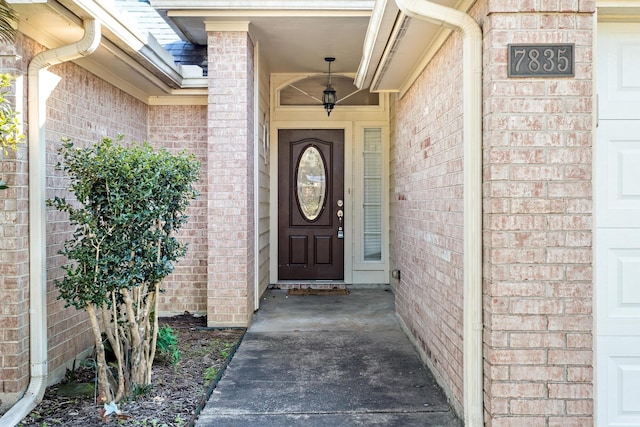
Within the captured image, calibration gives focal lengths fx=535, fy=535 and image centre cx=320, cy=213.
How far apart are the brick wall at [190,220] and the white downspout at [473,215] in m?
3.84

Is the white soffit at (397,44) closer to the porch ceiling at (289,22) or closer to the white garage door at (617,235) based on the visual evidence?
the porch ceiling at (289,22)

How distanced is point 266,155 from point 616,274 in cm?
517

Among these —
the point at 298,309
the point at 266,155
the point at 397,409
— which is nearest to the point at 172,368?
the point at 397,409

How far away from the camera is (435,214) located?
151 inches

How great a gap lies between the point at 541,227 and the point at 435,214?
1335 mm

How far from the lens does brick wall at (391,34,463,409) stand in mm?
3215

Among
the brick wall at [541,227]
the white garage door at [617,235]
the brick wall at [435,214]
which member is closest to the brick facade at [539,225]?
the brick wall at [541,227]

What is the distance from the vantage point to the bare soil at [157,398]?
3102 millimetres

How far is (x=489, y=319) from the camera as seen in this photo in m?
2.57

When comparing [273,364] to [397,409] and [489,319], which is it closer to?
[397,409]

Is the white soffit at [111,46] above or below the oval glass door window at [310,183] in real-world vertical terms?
above

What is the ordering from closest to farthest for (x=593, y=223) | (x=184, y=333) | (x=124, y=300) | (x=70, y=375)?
(x=593, y=223) → (x=124, y=300) → (x=70, y=375) → (x=184, y=333)

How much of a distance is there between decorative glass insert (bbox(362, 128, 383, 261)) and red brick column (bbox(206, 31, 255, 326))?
278cm

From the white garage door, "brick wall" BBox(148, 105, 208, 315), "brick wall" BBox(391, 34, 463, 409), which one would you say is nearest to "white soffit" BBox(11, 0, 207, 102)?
"brick wall" BBox(148, 105, 208, 315)
